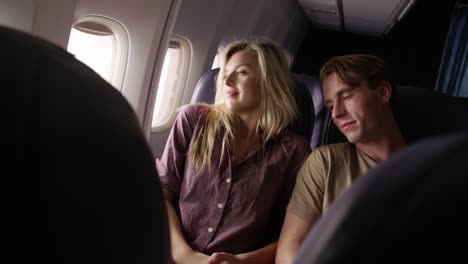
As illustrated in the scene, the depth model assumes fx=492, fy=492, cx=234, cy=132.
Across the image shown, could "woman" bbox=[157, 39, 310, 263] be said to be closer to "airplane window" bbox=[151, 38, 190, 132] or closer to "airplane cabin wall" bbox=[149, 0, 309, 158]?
"airplane cabin wall" bbox=[149, 0, 309, 158]

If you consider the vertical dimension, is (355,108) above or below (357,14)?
below

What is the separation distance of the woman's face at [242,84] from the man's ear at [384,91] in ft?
1.57

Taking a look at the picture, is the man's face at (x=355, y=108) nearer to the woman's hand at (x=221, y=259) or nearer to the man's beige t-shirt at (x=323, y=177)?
the man's beige t-shirt at (x=323, y=177)

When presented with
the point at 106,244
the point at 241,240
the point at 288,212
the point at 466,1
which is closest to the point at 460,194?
the point at 106,244

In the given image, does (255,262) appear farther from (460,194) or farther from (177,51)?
(177,51)

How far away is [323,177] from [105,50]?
155 centimetres

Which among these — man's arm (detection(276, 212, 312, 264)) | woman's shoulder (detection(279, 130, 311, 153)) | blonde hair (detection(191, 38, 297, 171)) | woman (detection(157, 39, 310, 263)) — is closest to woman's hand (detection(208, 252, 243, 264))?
woman (detection(157, 39, 310, 263))

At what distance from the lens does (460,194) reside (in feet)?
1.52

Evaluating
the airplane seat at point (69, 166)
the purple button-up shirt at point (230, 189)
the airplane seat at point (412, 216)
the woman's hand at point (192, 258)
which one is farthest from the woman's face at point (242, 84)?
the airplane seat at point (412, 216)

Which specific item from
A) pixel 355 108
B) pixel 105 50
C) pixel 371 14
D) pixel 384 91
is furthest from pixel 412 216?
pixel 371 14

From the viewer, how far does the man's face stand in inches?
71.2

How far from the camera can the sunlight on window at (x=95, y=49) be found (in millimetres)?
2674

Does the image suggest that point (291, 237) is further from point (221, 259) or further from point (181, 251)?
point (181, 251)

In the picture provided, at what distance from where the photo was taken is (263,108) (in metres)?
1.94
